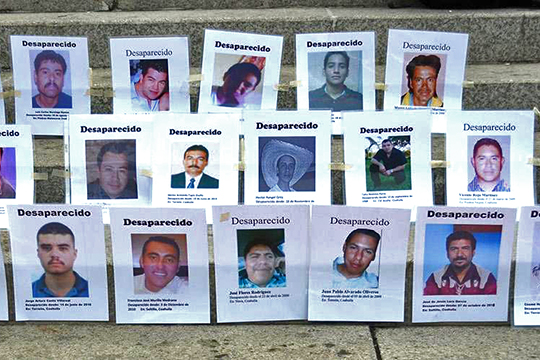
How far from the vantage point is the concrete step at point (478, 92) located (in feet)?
13.0

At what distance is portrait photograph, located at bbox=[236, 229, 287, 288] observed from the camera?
3.21 meters

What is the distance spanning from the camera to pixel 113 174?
11.5ft

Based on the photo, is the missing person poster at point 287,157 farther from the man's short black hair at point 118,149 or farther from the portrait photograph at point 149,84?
the portrait photograph at point 149,84

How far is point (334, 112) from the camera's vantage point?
3828 mm

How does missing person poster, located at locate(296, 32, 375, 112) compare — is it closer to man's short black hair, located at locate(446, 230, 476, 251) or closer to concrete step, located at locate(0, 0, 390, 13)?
man's short black hair, located at locate(446, 230, 476, 251)

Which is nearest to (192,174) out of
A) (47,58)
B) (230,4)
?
(47,58)

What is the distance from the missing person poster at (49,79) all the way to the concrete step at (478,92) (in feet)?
0.29

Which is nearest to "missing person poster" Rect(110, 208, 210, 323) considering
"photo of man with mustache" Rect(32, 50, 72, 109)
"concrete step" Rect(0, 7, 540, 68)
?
"photo of man with mustache" Rect(32, 50, 72, 109)

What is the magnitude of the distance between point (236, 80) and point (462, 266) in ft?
4.07

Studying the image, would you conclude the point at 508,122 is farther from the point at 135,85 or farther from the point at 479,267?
the point at 135,85

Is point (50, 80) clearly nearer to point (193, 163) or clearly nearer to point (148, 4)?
point (193, 163)

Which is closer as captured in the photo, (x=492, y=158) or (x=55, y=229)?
(x=55, y=229)

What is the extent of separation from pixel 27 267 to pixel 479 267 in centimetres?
158

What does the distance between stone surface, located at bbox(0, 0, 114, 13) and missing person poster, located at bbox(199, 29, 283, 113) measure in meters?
1.31
